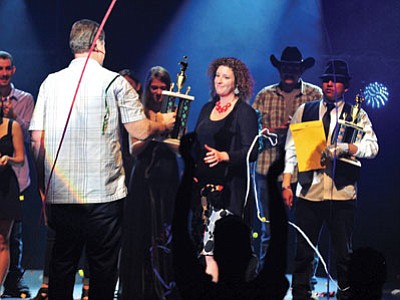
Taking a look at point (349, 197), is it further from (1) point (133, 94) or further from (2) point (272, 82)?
(1) point (133, 94)

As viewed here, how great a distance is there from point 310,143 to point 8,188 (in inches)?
80.4

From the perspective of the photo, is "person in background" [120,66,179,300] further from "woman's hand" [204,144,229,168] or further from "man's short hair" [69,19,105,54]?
"man's short hair" [69,19,105,54]

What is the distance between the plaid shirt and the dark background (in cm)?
17

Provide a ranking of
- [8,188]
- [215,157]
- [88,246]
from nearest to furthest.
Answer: [88,246]
[215,157]
[8,188]

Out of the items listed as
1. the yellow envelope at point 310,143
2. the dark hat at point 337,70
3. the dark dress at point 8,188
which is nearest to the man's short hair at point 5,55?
the dark dress at point 8,188

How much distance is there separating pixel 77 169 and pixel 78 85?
1.55 feet

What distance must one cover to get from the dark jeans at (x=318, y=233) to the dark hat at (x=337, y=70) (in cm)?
86

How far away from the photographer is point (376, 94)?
6.32m

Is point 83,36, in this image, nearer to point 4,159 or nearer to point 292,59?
point 4,159

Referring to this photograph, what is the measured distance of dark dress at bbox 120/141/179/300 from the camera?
573cm

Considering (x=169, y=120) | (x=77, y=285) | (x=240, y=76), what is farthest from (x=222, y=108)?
(x=77, y=285)

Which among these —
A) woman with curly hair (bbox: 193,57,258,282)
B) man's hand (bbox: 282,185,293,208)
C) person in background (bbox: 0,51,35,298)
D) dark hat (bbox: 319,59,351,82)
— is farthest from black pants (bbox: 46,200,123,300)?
dark hat (bbox: 319,59,351,82)

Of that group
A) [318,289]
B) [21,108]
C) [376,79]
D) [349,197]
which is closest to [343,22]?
[376,79]

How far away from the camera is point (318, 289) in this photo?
238 inches
